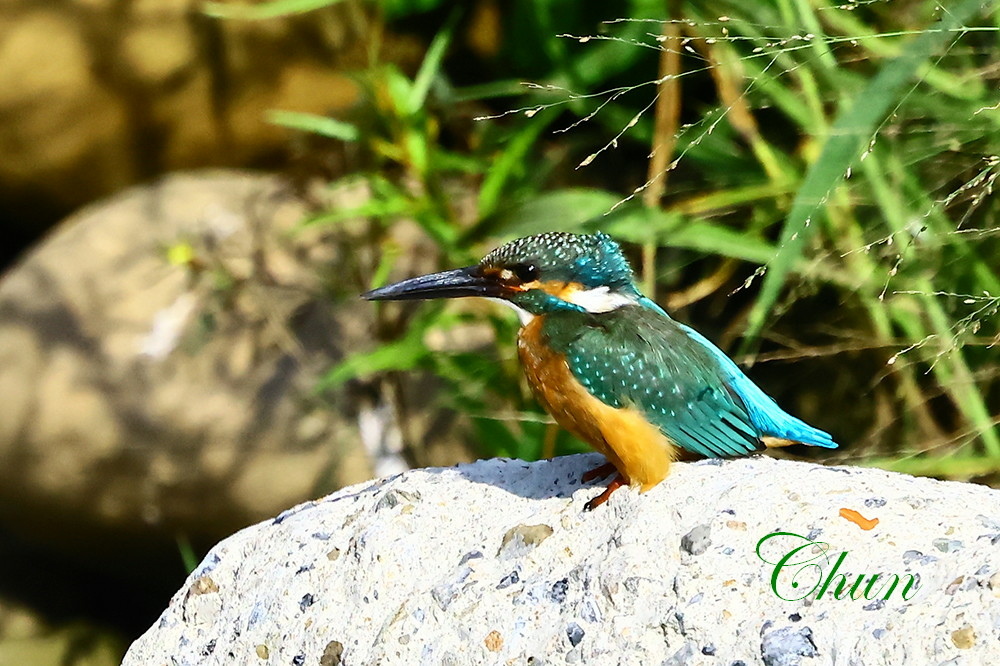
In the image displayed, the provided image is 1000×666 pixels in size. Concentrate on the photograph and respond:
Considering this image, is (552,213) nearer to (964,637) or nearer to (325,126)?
(325,126)

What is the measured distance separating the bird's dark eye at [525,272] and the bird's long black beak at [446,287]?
0.14 ft

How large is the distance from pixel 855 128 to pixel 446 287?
79cm

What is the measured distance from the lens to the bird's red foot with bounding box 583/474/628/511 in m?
2.00

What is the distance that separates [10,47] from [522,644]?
371 centimetres

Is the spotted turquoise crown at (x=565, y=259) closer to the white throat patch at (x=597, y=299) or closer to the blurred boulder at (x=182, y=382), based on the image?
the white throat patch at (x=597, y=299)

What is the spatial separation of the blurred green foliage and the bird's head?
1.15 ft

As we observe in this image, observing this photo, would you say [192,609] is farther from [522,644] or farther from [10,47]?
[10,47]

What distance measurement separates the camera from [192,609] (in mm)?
2150

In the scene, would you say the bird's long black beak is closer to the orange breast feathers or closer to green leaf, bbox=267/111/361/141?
the orange breast feathers

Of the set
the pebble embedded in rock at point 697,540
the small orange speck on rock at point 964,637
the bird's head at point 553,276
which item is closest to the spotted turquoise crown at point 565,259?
the bird's head at point 553,276

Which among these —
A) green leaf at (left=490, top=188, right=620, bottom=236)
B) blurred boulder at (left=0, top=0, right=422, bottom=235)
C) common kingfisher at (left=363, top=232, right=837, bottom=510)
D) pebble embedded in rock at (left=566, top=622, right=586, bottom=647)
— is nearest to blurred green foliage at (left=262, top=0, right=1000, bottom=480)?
green leaf at (left=490, top=188, right=620, bottom=236)

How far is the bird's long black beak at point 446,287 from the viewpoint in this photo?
2242mm

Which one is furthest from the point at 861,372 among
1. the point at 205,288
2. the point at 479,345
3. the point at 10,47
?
the point at 10,47

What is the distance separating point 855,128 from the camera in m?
2.23
